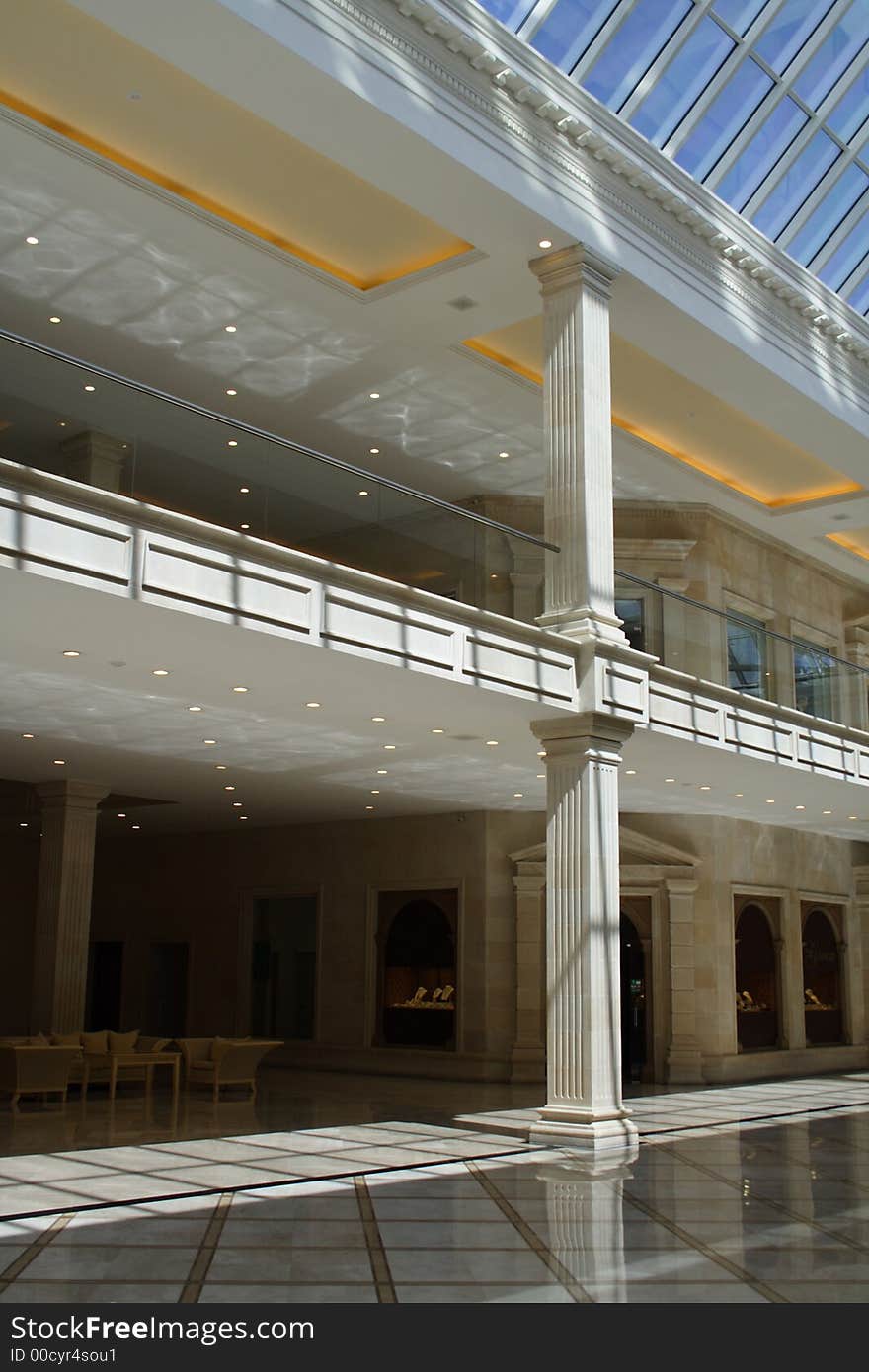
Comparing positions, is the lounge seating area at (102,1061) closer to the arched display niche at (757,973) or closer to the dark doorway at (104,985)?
the dark doorway at (104,985)

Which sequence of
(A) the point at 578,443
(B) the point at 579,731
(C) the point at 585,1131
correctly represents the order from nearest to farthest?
(C) the point at 585,1131
(B) the point at 579,731
(A) the point at 578,443

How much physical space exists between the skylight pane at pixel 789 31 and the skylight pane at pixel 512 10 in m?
3.43

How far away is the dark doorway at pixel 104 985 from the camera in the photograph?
28188mm

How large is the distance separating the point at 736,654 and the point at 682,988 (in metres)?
7.59

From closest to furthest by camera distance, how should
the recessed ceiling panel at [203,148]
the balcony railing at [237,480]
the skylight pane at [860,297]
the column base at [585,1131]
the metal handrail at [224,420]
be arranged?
1. the balcony railing at [237,480]
2. the metal handrail at [224,420]
3. the recessed ceiling panel at [203,148]
4. the column base at [585,1131]
5. the skylight pane at [860,297]

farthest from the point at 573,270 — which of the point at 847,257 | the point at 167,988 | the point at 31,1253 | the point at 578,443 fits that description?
the point at 167,988

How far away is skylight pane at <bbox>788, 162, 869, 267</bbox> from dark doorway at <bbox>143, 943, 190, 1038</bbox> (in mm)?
17225

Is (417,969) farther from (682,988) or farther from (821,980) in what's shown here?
(821,980)

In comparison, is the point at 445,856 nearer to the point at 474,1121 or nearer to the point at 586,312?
the point at 474,1121

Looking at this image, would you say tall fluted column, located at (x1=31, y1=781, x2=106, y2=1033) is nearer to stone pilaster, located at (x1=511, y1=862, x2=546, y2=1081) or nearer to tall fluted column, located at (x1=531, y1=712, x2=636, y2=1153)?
stone pilaster, located at (x1=511, y1=862, x2=546, y2=1081)

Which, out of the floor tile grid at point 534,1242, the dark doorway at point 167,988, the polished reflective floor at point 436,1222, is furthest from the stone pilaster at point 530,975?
the floor tile grid at point 534,1242

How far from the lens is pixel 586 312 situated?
15188 millimetres

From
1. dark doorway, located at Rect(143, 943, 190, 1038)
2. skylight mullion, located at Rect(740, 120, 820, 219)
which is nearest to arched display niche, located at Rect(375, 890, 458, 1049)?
dark doorway, located at Rect(143, 943, 190, 1038)

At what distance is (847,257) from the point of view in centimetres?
2061
